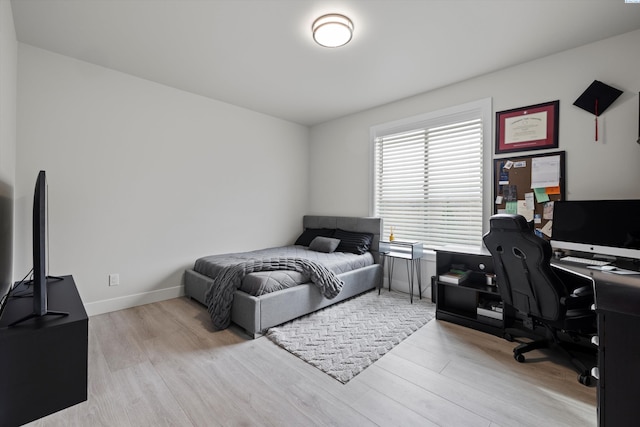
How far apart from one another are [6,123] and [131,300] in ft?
6.73

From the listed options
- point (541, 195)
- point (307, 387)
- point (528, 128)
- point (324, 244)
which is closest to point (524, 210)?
point (541, 195)

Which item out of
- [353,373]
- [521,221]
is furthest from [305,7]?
[353,373]

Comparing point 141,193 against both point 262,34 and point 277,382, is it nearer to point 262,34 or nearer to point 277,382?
point 262,34

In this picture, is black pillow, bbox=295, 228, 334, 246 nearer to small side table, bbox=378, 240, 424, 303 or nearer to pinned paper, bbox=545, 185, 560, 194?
small side table, bbox=378, 240, 424, 303

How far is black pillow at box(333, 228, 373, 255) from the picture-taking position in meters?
3.98

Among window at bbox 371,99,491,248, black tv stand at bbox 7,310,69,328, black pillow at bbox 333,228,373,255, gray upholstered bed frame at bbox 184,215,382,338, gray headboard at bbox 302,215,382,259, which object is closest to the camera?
black tv stand at bbox 7,310,69,328

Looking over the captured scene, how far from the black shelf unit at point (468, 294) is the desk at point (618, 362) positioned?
1502 millimetres

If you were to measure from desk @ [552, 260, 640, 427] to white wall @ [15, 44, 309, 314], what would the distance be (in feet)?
12.6

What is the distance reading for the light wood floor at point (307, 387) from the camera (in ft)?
5.20

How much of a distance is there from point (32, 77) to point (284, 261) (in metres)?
2.98

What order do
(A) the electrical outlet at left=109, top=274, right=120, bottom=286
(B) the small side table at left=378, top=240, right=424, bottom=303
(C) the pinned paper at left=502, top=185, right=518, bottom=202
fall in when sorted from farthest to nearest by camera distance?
(B) the small side table at left=378, top=240, right=424, bottom=303, (A) the electrical outlet at left=109, top=274, right=120, bottom=286, (C) the pinned paper at left=502, top=185, right=518, bottom=202

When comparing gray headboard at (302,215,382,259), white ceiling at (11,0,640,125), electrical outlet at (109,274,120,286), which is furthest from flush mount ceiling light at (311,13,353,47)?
electrical outlet at (109,274,120,286)

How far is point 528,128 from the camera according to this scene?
9.37 feet

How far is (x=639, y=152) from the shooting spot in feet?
7.57
